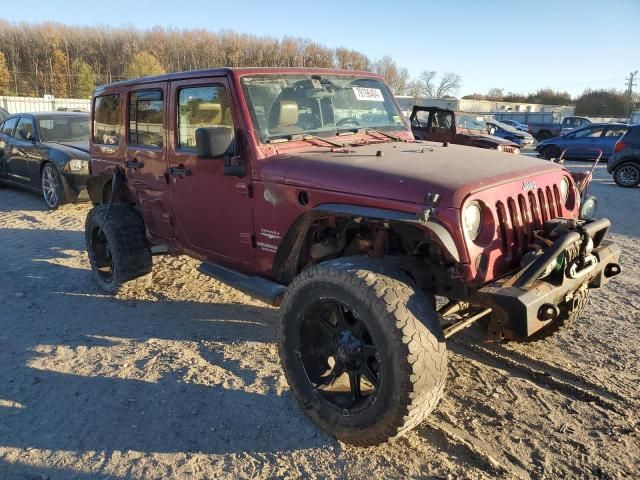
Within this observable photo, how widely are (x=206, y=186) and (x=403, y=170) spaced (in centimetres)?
170

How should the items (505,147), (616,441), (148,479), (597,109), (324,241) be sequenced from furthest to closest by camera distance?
(597,109)
(505,147)
(324,241)
(616,441)
(148,479)

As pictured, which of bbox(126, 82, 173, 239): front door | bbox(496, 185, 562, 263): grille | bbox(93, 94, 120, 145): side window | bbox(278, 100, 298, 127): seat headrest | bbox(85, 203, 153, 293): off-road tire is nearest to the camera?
bbox(496, 185, 562, 263): grille

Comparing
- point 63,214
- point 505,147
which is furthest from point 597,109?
point 63,214

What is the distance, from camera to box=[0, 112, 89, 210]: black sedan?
904 cm

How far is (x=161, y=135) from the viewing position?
14.7ft

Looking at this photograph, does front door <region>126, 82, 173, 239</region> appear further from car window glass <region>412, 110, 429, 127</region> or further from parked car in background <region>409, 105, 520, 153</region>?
car window glass <region>412, 110, 429, 127</region>

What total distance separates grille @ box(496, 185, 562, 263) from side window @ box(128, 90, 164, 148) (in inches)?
116

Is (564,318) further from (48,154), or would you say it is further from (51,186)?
(48,154)

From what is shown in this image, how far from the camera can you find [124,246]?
496cm

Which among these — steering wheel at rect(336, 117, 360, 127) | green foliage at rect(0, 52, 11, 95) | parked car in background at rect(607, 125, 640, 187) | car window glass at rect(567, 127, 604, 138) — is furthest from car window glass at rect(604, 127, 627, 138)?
green foliage at rect(0, 52, 11, 95)

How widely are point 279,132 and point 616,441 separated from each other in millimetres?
2827

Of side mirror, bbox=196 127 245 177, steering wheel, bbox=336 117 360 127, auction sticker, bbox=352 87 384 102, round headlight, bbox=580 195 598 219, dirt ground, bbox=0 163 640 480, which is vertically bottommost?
dirt ground, bbox=0 163 640 480

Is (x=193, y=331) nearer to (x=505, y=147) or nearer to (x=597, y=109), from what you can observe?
(x=505, y=147)

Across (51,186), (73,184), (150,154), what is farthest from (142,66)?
(150,154)
